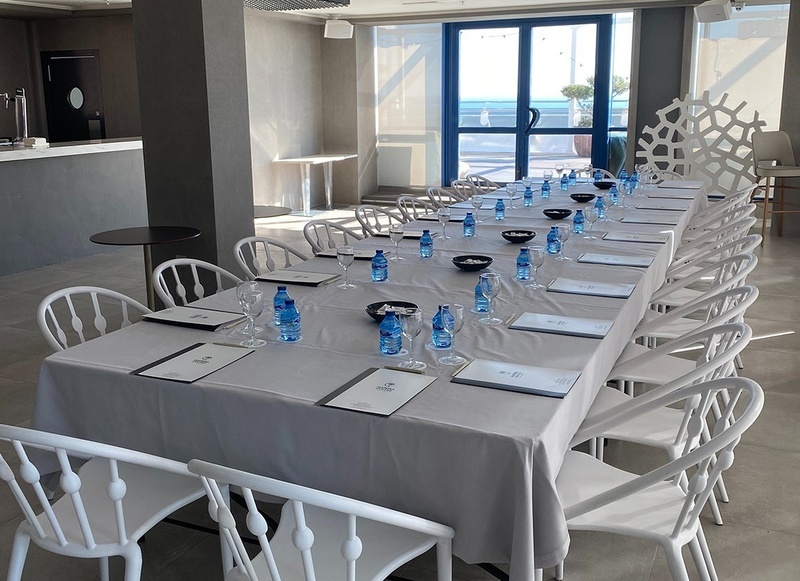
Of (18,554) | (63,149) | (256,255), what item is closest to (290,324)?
(18,554)

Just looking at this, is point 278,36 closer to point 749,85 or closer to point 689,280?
point 749,85

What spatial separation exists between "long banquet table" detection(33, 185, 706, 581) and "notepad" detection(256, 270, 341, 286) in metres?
0.25

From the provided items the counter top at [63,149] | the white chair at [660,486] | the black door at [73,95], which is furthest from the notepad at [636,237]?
the black door at [73,95]

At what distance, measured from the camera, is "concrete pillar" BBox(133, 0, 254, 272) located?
4.32 metres

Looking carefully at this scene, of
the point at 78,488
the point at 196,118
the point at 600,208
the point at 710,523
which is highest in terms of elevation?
the point at 196,118

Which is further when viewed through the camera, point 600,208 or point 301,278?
point 600,208

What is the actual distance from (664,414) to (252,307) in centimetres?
130

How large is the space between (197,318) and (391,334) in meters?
0.72

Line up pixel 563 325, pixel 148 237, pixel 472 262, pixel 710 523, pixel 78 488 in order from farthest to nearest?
pixel 148 237, pixel 472 262, pixel 710 523, pixel 563 325, pixel 78 488

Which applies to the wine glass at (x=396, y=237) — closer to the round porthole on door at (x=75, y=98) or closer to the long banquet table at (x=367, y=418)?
the long banquet table at (x=367, y=418)

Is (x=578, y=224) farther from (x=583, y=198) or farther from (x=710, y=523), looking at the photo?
(x=710, y=523)

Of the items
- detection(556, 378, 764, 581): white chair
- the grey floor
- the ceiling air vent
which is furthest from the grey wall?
detection(556, 378, 764, 581): white chair

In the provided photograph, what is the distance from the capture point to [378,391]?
180cm

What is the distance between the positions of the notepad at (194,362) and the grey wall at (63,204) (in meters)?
4.89
